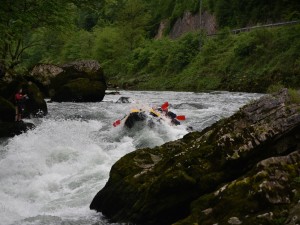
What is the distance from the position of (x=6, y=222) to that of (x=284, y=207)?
5.28 meters

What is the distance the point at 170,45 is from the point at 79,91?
87.7ft

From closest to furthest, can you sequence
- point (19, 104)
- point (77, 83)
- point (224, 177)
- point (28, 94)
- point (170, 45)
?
point (224, 177), point (19, 104), point (28, 94), point (77, 83), point (170, 45)

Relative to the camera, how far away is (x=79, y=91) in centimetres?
2295

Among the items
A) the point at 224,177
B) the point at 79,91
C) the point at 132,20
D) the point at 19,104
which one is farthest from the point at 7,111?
the point at 132,20

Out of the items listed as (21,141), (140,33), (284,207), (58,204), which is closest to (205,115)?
(21,141)

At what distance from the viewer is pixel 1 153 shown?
12.3 metres

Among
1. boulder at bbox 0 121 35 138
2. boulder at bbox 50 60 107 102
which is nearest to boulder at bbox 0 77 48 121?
boulder at bbox 0 121 35 138

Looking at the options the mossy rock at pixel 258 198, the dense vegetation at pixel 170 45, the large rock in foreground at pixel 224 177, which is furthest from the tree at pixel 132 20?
the mossy rock at pixel 258 198

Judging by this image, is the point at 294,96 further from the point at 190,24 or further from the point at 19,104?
the point at 190,24

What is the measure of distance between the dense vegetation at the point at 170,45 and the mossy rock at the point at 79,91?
267 cm

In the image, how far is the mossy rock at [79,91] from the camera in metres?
22.9

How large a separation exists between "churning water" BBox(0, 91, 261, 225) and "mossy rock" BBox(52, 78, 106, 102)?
5202 millimetres

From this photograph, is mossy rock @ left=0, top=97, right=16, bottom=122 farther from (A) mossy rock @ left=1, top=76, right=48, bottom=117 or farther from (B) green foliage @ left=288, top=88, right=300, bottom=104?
(B) green foliage @ left=288, top=88, right=300, bottom=104

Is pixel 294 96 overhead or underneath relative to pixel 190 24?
underneath
